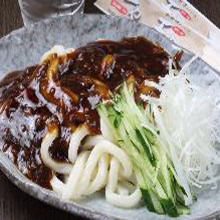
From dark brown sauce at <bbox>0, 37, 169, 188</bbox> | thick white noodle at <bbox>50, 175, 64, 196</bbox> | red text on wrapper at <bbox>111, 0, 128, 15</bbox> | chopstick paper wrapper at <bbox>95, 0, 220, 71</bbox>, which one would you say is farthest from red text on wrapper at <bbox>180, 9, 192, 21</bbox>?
thick white noodle at <bbox>50, 175, 64, 196</bbox>

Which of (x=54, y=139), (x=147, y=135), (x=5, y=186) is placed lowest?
(x=5, y=186)

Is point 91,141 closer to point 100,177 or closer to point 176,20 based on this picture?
point 100,177

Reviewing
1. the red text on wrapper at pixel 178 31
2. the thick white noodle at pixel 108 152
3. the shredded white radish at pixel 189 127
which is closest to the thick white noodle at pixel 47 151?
the thick white noodle at pixel 108 152

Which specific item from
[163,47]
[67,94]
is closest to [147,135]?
[67,94]

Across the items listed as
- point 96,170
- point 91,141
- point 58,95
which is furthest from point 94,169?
point 58,95

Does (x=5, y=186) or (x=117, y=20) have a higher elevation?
(x=117, y=20)

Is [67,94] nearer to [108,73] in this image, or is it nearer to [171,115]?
[108,73]

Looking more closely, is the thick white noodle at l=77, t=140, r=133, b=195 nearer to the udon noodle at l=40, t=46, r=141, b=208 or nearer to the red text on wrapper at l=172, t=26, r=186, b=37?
the udon noodle at l=40, t=46, r=141, b=208
